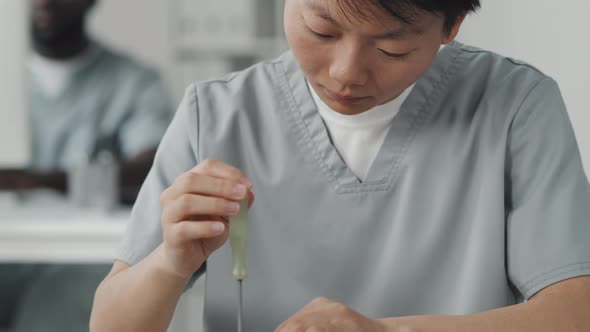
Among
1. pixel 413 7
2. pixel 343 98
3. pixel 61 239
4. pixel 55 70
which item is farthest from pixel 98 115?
pixel 413 7

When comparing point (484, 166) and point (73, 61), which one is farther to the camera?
point (73, 61)

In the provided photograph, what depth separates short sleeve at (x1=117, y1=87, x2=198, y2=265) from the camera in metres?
0.91

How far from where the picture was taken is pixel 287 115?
98 centimetres

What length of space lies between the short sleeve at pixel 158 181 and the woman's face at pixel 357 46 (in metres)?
0.22

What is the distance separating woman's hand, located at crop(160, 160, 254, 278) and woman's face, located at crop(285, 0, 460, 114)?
0.14 meters

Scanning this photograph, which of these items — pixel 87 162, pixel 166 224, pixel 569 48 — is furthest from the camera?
pixel 87 162

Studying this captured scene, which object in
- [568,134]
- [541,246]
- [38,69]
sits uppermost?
[568,134]

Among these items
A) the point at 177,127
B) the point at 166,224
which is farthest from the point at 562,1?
the point at 166,224

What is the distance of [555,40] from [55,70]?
160cm

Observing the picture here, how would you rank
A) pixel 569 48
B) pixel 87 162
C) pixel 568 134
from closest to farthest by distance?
pixel 568 134
pixel 569 48
pixel 87 162

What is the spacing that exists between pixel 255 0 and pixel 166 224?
1.76m

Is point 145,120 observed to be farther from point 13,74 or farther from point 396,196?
point 396,196

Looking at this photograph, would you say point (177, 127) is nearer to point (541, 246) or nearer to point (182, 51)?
point (541, 246)

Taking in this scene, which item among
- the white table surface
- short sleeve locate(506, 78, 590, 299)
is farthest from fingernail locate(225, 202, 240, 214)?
the white table surface
